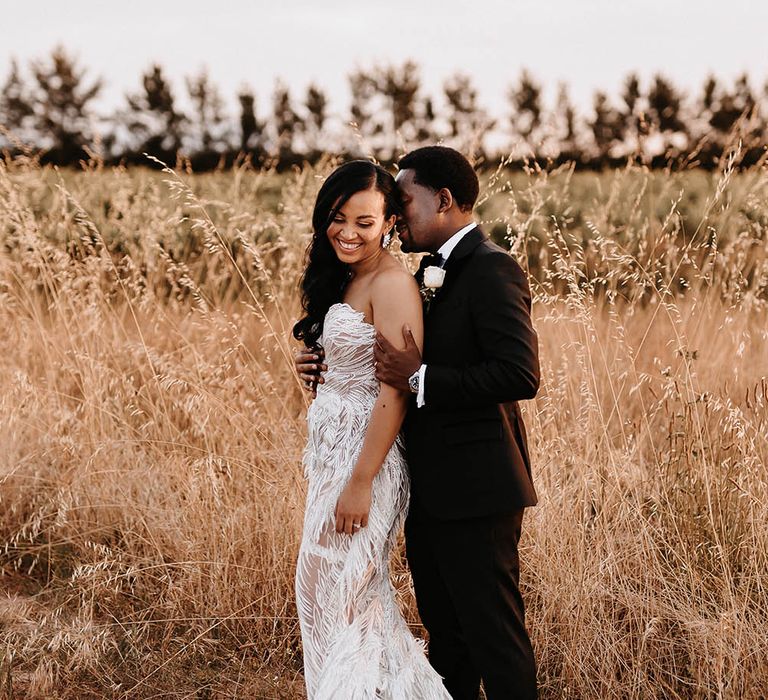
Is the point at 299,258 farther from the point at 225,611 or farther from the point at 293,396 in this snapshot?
the point at 225,611

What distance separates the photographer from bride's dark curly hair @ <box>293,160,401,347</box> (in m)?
2.46

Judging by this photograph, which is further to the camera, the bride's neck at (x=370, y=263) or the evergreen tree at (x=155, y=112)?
the evergreen tree at (x=155, y=112)

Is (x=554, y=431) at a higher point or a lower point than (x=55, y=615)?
higher

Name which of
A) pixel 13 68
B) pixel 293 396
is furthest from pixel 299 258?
pixel 13 68

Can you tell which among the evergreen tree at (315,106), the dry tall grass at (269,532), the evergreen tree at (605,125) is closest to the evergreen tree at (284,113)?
the evergreen tree at (315,106)

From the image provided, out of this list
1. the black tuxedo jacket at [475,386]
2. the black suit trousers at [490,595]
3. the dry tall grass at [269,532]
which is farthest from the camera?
the dry tall grass at [269,532]

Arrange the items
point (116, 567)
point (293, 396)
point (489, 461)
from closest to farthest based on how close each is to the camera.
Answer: point (489, 461)
point (116, 567)
point (293, 396)

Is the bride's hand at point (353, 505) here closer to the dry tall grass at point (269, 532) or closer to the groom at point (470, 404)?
the groom at point (470, 404)

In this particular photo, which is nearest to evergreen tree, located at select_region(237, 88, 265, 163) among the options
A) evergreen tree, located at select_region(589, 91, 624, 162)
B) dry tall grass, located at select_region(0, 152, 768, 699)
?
evergreen tree, located at select_region(589, 91, 624, 162)

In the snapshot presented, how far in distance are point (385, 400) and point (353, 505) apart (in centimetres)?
32

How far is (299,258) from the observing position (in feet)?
16.3

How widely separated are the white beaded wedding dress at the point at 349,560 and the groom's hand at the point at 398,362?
0.36 feet

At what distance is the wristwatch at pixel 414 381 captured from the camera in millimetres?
2340

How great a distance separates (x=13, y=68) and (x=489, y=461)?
35100mm
